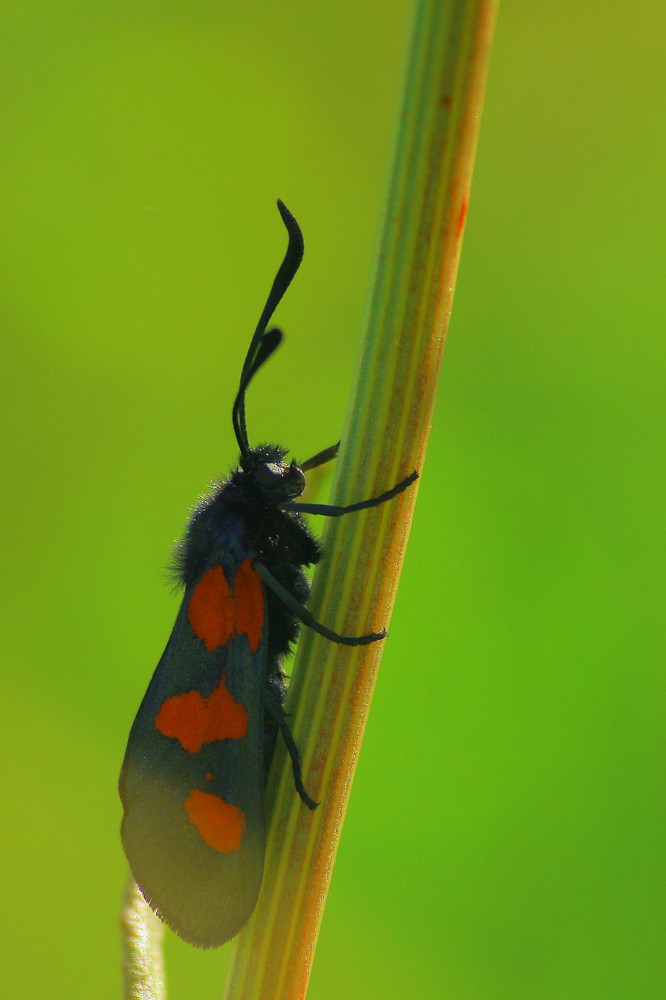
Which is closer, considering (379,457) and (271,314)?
(379,457)

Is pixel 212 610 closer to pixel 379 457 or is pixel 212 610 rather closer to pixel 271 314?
pixel 271 314

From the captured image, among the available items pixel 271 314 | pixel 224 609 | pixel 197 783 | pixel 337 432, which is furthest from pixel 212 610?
pixel 337 432

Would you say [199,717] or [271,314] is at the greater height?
[271,314]

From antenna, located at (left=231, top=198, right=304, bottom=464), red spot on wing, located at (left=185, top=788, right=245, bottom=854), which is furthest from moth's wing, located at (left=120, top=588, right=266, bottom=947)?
antenna, located at (left=231, top=198, right=304, bottom=464)

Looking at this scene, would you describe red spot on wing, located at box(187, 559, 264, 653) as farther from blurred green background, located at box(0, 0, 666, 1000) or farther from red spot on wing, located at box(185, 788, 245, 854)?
blurred green background, located at box(0, 0, 666, 1000)

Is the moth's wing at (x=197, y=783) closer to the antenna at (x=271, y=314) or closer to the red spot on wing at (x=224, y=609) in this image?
the red spot on wing at (x=224, y=609)

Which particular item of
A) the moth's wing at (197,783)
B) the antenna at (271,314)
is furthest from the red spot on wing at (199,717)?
the antenna at (271,314)

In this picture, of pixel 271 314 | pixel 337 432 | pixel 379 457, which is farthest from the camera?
pixel 337 432

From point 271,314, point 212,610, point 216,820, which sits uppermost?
point 271,314
